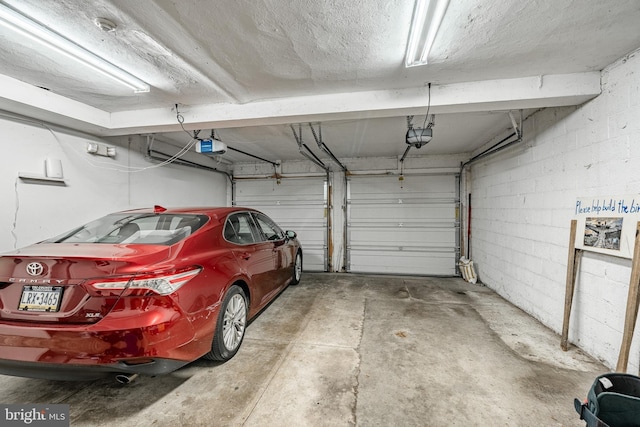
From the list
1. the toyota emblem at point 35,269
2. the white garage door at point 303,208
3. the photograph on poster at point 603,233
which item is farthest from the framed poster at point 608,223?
the white garage door at point 303,208

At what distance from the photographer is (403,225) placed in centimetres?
613

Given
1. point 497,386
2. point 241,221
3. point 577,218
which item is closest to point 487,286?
point 577,218

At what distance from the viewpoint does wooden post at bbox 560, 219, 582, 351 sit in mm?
2613

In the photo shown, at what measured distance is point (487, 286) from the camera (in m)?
4.92

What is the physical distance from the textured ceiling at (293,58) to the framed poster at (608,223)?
111cm

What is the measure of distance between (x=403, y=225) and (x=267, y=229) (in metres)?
3.66

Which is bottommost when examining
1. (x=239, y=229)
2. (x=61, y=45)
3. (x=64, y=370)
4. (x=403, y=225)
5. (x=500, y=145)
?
(x=64, y=370)

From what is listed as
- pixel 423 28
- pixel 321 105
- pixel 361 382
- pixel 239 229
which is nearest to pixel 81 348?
pixel 239 229

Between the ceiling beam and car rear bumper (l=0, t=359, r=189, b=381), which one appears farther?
the ceiling beam

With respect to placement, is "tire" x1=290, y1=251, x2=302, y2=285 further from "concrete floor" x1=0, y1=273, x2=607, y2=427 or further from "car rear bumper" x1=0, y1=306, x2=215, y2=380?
"car rear bumper" x1=0, y1=306, x2=215, y2=380

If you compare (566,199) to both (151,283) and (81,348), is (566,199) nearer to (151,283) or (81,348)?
(151,283)

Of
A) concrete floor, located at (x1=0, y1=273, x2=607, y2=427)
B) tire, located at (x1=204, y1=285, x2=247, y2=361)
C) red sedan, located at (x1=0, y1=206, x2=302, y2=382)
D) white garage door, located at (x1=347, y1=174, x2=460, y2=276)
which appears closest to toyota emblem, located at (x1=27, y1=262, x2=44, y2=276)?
red sedan, located at (x1=0, y1=206, x2=302, y2=382)

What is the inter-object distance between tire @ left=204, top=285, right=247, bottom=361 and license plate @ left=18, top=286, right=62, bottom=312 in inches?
41.8

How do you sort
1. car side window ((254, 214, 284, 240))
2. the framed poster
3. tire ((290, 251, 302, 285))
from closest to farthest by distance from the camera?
the framed poster → car side window ((254, 214, 284, 240)) → tire ((290, 251, 302, 285))
